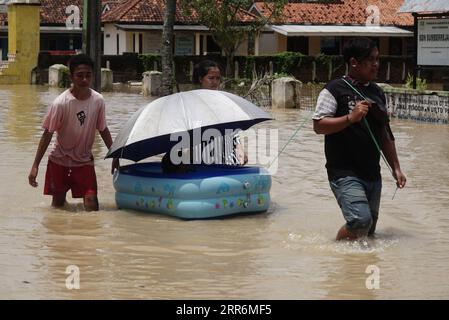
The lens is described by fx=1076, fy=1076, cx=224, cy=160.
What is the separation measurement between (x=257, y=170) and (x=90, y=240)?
2.03m

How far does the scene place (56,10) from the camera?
2359 inches

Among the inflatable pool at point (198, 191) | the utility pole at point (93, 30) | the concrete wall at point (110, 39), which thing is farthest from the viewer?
the concrete wall at point (110, 39)

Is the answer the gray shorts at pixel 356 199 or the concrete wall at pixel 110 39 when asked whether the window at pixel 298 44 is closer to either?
the concrete wall at pixel 110 39

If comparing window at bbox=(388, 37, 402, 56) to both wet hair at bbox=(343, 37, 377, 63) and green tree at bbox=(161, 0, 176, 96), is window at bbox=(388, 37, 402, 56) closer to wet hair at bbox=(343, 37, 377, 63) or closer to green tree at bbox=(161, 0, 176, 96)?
green tree at bbox=(161, 0, 176, 96)

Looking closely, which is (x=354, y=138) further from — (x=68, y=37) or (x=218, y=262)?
(x=68, y=37)

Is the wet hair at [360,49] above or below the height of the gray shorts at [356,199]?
above

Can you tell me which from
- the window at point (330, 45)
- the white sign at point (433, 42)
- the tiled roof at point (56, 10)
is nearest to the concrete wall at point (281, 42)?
the window at point (330, 45)

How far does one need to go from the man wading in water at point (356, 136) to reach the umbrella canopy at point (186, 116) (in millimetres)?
1840

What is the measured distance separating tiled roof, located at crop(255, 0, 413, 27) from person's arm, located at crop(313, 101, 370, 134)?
147 ft

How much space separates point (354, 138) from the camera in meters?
8.64

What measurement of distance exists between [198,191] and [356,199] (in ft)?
6.78

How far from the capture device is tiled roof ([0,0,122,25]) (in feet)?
194

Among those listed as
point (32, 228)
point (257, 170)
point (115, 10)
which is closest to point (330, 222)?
point (257, 170)

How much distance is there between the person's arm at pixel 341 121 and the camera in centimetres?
832
